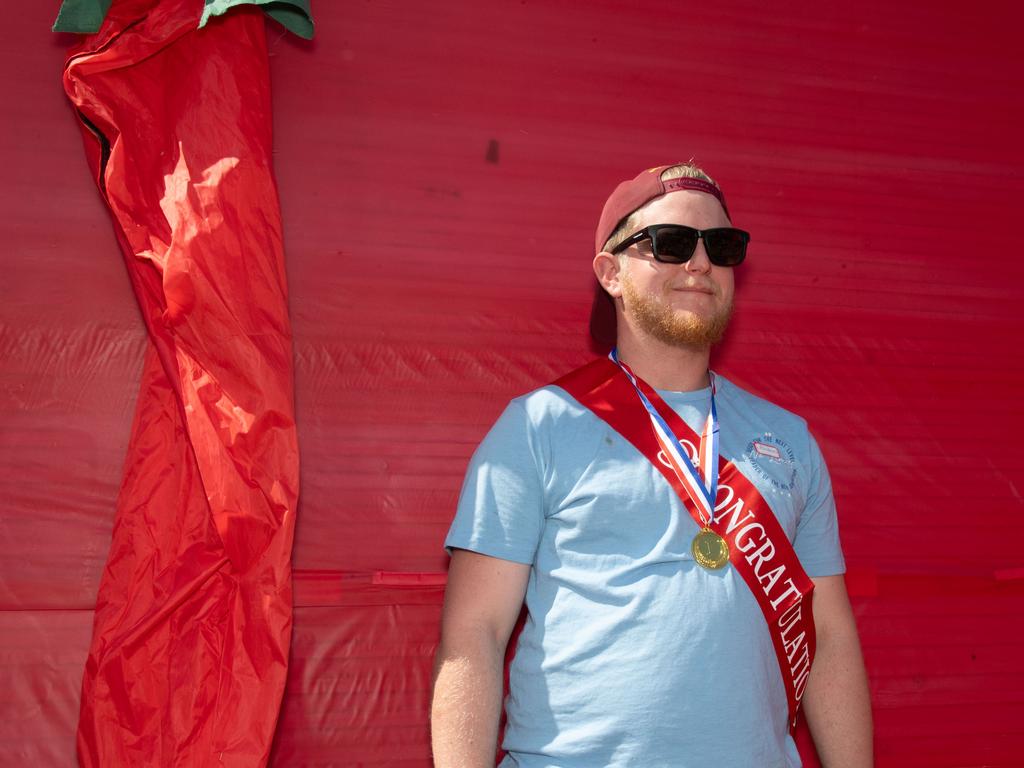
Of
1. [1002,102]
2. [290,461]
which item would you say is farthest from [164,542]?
[1002,102]

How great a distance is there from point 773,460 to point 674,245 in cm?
42

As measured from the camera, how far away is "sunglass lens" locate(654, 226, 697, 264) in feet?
5.41

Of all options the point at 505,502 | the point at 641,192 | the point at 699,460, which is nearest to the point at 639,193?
the point at 641,192

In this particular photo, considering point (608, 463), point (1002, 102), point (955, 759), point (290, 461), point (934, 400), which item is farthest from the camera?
point (1002, 102)

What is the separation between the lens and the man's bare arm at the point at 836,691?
1.55m

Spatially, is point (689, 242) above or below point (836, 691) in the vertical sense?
above

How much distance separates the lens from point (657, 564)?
140cm

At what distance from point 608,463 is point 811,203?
3.70 feet

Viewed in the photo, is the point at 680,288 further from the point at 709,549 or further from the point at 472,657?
the point at 472,657

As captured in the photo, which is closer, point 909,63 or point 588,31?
point 588,31

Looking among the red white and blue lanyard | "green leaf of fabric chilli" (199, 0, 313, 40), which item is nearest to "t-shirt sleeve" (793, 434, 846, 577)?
the red white and blue lanyard

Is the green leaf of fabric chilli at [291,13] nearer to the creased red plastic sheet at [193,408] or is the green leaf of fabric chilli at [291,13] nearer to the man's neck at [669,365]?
the creased red plastic sheet at [193,408]

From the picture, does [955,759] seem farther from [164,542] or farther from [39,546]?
[39,546]

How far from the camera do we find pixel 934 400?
222 centimetres
